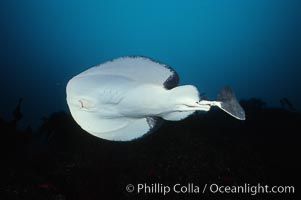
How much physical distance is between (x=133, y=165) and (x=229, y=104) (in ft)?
12.3

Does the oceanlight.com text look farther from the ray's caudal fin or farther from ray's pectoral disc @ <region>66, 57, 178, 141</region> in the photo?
the ray's caudal fin

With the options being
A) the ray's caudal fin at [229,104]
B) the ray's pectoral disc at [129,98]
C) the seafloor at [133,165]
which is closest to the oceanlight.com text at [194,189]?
the seafloor at [133,165]

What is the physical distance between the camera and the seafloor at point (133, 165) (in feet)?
16.0

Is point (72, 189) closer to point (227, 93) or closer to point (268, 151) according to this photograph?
point (227, 93)

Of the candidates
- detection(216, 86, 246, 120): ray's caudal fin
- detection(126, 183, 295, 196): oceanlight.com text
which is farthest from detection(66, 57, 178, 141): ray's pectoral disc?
detection(126, 183, 295, 196): oceanlight.com text

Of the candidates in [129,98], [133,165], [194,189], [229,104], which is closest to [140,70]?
[129,98]

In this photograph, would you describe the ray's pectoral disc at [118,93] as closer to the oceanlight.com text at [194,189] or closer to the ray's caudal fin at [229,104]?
the ray's caudal fin at [229,104]

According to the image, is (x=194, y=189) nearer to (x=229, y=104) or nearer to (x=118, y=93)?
(x=229, y=104)

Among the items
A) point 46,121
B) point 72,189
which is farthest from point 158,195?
point 46,121

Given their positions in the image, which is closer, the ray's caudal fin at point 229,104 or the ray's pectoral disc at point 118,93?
the ray's pectoral disc at point 118,93

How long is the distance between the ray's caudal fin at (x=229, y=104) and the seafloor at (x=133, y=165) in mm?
1421

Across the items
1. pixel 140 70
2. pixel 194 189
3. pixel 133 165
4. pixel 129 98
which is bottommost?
pixel 194 189

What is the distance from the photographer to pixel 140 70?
281cm

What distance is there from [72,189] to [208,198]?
9.27ft
